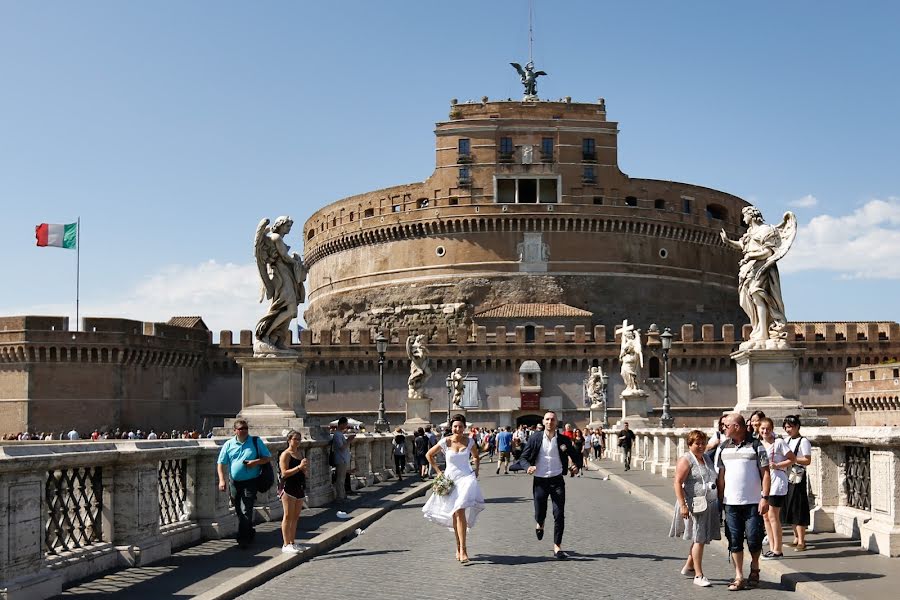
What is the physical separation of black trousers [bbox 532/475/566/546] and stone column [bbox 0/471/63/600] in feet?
15.0

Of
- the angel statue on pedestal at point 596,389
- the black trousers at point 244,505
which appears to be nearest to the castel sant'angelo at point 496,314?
the angel statue on pedestal at point 596,389

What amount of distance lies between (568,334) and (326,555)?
2008 inches

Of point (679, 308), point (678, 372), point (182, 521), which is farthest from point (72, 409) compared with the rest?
point (182, 521)

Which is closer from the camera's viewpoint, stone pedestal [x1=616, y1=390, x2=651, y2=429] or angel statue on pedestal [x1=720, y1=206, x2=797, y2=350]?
angel statue on pedestal [x1=720, y1=206, x2=797, y2=350]

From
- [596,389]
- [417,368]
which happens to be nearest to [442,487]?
[417,368]

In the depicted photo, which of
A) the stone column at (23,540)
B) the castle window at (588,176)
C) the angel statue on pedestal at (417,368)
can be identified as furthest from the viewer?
the castle window at (588,176)

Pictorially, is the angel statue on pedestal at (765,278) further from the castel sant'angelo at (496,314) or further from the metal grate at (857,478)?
the castel sant'angelo at (496,314)

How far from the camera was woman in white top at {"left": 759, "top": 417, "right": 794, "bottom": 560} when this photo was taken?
980 cm

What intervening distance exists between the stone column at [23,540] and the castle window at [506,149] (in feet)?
209

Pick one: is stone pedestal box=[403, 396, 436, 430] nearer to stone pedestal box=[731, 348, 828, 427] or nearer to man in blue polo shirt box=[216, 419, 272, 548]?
stone pedestal box=[731, 348, 828, 427]

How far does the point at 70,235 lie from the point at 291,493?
4842 cm

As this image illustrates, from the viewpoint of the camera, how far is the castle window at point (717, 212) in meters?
75.4

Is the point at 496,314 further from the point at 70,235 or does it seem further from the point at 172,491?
the point at 172,491

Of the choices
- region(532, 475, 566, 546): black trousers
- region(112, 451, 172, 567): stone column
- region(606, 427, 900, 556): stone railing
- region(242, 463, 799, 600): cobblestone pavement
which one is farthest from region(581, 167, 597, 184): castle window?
region(112, 451, 172, 567): stone column
